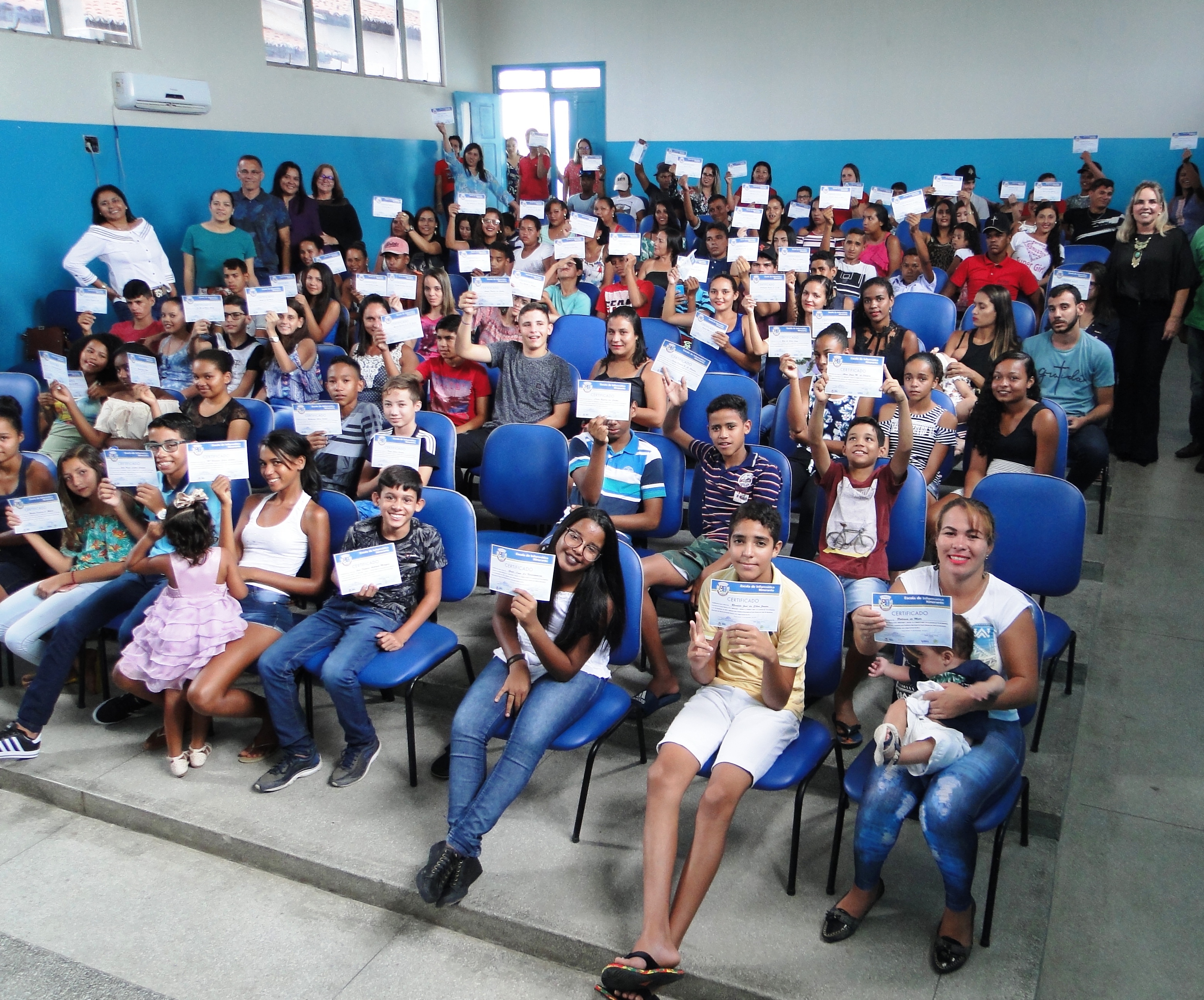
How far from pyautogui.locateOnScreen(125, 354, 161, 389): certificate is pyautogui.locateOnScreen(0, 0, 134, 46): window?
3.36 metres

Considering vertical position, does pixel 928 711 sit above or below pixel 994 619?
below

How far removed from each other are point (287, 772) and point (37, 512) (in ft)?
4.53

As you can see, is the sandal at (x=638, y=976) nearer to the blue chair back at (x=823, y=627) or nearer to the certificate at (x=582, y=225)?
the blue chair back at (x=823, y=627)

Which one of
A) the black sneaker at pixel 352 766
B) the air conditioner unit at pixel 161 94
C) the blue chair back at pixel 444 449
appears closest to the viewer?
the black sneaker at pixel 352 766

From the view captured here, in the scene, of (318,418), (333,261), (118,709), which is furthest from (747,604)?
(333,261)

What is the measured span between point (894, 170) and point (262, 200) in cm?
693

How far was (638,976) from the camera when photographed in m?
2.22

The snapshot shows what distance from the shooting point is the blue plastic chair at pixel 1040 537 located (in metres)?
3.12

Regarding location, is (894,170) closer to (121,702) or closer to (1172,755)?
(1172,755)

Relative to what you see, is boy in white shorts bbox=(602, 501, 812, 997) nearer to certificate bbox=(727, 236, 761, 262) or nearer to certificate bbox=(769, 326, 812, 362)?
certificate bbox=(769, 326, 812, 362)

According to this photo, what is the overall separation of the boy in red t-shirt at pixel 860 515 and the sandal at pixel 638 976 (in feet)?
3.69

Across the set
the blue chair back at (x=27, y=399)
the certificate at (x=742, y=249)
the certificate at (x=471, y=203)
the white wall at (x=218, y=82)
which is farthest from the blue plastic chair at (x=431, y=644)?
the white wall at (x=218, y=82)

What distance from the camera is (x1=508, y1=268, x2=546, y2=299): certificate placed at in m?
5.02

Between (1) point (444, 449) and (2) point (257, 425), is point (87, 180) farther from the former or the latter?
(1) point (444, 449)
